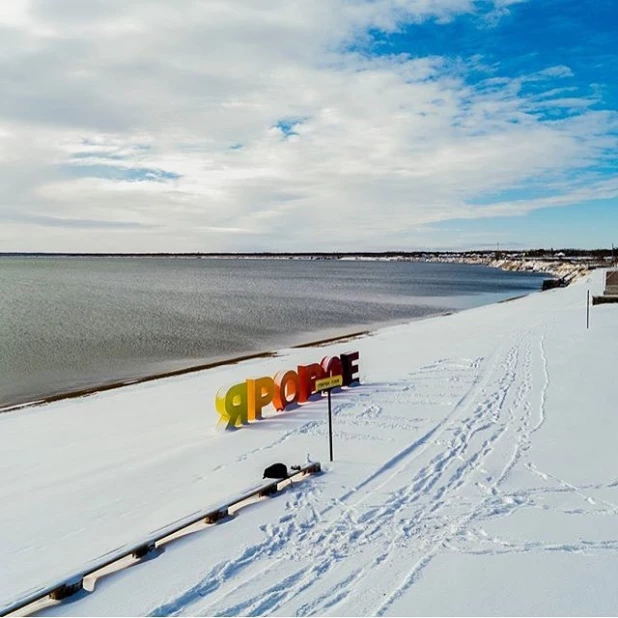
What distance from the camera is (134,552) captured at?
6793 mm

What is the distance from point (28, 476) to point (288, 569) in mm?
6462

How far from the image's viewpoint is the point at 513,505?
27.4 ft

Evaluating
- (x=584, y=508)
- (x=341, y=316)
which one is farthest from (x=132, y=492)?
(x=341, y=316)

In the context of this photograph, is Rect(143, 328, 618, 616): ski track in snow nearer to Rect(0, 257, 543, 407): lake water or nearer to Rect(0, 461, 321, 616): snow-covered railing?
Rect(0, 461, 321, 616): snow-covered railing

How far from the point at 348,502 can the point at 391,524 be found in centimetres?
97

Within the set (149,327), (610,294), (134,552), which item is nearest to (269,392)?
(134,552)

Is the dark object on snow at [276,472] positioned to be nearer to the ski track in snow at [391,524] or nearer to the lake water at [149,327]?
the ski track in snow at [391,524]

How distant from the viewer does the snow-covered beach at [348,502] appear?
613 centimetres

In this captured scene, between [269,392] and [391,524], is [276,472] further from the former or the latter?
[269,392]

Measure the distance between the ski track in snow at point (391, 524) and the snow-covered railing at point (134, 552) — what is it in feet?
2.06

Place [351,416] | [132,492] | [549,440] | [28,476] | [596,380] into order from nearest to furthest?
[132,492] → [28,476] → [549,440] → [351,416] → [596,380]

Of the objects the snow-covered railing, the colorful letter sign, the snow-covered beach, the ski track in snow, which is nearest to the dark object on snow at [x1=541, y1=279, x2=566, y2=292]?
the snow-covered beach

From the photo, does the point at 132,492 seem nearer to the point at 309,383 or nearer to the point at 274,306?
the point at 309,383

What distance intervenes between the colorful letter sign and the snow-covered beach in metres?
0.45
